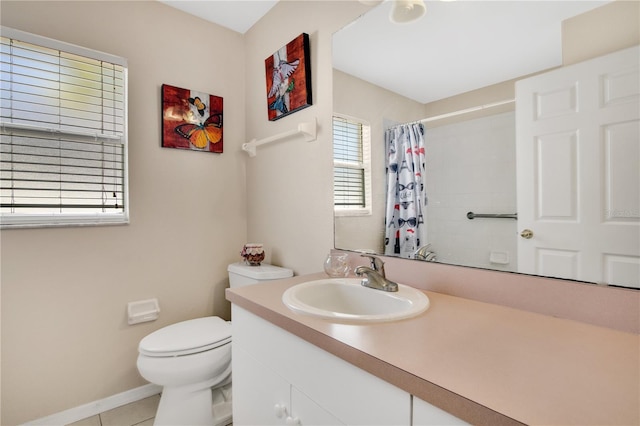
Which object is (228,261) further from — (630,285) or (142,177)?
(630,285)

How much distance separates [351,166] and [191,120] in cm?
119

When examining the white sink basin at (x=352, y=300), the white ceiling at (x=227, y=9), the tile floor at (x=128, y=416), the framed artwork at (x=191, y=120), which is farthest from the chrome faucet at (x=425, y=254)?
the white ceiling at (x=227, y=9)

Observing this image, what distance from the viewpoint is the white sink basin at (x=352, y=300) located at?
87 centimetres

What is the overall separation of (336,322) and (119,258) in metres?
1.54

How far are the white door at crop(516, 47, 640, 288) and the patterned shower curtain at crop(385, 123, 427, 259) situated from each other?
35 cm

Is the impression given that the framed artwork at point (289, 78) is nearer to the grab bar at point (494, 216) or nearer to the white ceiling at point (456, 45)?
the white ceiling at point (456, 45)

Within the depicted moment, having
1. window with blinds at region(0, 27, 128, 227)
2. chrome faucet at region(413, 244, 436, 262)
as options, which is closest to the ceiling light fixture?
chrome faucet at region(413, 244, 436, 262)

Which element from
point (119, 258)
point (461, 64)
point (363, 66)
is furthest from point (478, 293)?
point (119, 258)

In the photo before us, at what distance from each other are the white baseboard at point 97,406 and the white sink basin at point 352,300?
4.63ft

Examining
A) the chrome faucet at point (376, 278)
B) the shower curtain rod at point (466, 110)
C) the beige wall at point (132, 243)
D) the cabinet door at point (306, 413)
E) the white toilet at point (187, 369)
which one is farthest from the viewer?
the beige wall at point (132, 243)

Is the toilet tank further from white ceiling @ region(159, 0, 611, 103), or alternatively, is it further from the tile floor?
white ceiling @ region(159, 0, 611, 103)

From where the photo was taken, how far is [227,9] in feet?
6.57

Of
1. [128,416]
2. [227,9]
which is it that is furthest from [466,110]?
[128,416]

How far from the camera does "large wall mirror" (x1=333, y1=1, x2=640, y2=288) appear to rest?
81 centimetres
